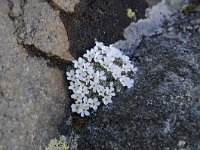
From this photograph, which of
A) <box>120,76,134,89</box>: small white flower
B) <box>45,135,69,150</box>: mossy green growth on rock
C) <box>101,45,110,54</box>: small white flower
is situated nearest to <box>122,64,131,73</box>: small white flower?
<box>120,76,134,89</box>: small white flower

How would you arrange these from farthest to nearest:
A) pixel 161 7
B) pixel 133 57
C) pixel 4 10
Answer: pixel 161 7, pixel 133 57, pixel 4 10

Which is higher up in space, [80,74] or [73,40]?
[73,40]

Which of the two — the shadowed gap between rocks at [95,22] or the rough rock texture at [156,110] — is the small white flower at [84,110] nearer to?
the rough rock texture at [156,110]

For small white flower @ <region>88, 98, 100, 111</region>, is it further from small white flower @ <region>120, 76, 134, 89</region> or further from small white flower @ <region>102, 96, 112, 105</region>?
small white flower @ <region>120, 76, 134, 89</region>

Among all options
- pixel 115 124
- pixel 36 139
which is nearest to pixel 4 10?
pixel 36 139

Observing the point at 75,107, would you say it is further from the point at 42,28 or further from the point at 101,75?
the point at 42,28

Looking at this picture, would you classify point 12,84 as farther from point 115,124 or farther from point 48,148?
point 115,124

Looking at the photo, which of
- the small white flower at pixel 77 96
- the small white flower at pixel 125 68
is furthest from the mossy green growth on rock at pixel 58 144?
the small white flower at pixel 125 68

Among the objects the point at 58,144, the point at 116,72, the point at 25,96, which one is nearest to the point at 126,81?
the point at 116,72
